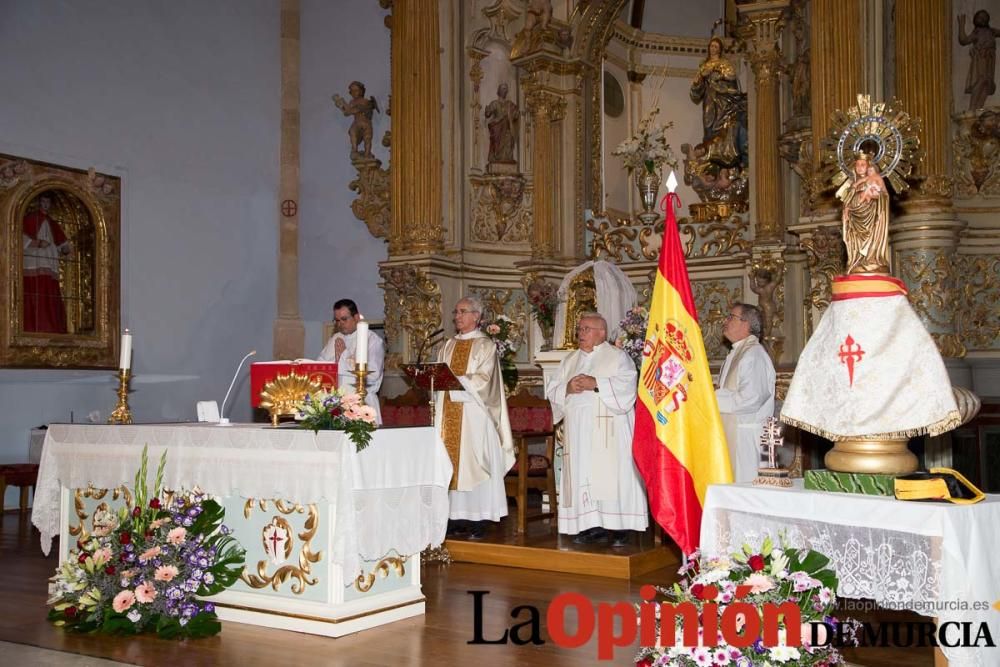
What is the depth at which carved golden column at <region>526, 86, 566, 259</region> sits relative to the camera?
1191 cm

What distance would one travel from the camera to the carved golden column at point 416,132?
11406 millimetres

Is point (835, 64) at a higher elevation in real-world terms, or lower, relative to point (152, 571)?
higher

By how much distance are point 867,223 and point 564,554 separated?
3891 millimetres

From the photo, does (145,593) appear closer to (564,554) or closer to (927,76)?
(564,554)

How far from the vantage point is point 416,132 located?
11500mm

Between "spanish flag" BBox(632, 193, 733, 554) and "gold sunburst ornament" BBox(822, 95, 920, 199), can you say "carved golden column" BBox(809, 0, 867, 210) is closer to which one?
"spanish flag" BBox(632, 193, 733, 554)

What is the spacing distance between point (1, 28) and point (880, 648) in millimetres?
10361

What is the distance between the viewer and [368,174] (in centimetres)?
1286

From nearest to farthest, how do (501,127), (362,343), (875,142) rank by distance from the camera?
(875,142) → (362,343) → (501,127)

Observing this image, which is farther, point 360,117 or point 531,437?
point 360,117

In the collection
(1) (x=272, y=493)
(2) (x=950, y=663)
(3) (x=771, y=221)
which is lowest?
(2) (x=950, y=663)

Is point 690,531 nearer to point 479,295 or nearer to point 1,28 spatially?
point 479,295

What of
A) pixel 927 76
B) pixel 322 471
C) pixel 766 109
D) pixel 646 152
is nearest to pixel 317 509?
pixel 322 471

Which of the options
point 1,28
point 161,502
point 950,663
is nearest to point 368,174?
point 1,28
